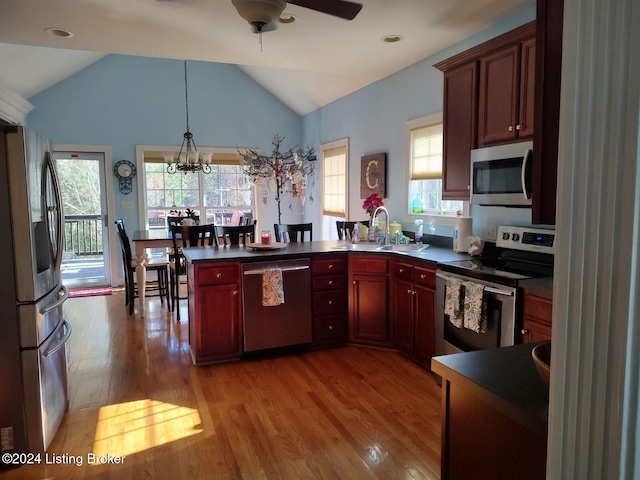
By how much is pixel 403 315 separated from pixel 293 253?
1064mm

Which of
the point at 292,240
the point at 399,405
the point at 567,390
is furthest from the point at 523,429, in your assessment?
the point at 292,240

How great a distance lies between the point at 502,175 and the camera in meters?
2.89

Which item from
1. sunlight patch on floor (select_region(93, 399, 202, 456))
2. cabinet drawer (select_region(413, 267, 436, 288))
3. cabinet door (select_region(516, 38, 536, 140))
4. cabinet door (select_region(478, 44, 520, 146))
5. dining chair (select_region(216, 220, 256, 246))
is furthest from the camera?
dining chair (select_region(216, 220, 256, 246))

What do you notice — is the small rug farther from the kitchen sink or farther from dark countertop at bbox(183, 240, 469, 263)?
the kitchen sink

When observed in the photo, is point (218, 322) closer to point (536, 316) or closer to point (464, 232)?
point (464, 232)

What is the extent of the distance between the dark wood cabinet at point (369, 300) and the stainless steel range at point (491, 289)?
70cm

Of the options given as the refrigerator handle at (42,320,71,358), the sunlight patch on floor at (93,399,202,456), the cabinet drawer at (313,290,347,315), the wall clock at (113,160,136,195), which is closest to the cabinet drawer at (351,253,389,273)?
the cabinet drawer at (313,290,347,315)

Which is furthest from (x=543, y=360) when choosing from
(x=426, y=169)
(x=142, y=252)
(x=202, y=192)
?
(x=202, y=192)

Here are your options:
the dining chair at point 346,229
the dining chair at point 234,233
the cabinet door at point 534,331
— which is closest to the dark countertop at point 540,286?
the cabinet door at point 534,331

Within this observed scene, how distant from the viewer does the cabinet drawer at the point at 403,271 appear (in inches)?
141

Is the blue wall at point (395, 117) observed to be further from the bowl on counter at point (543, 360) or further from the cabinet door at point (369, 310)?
the bowl on counter at point (543, 360)

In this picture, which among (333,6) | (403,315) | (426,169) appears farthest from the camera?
(426,169)

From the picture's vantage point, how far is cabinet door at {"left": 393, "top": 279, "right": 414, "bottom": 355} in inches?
142

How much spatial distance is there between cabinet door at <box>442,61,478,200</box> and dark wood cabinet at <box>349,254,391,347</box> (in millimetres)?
854
